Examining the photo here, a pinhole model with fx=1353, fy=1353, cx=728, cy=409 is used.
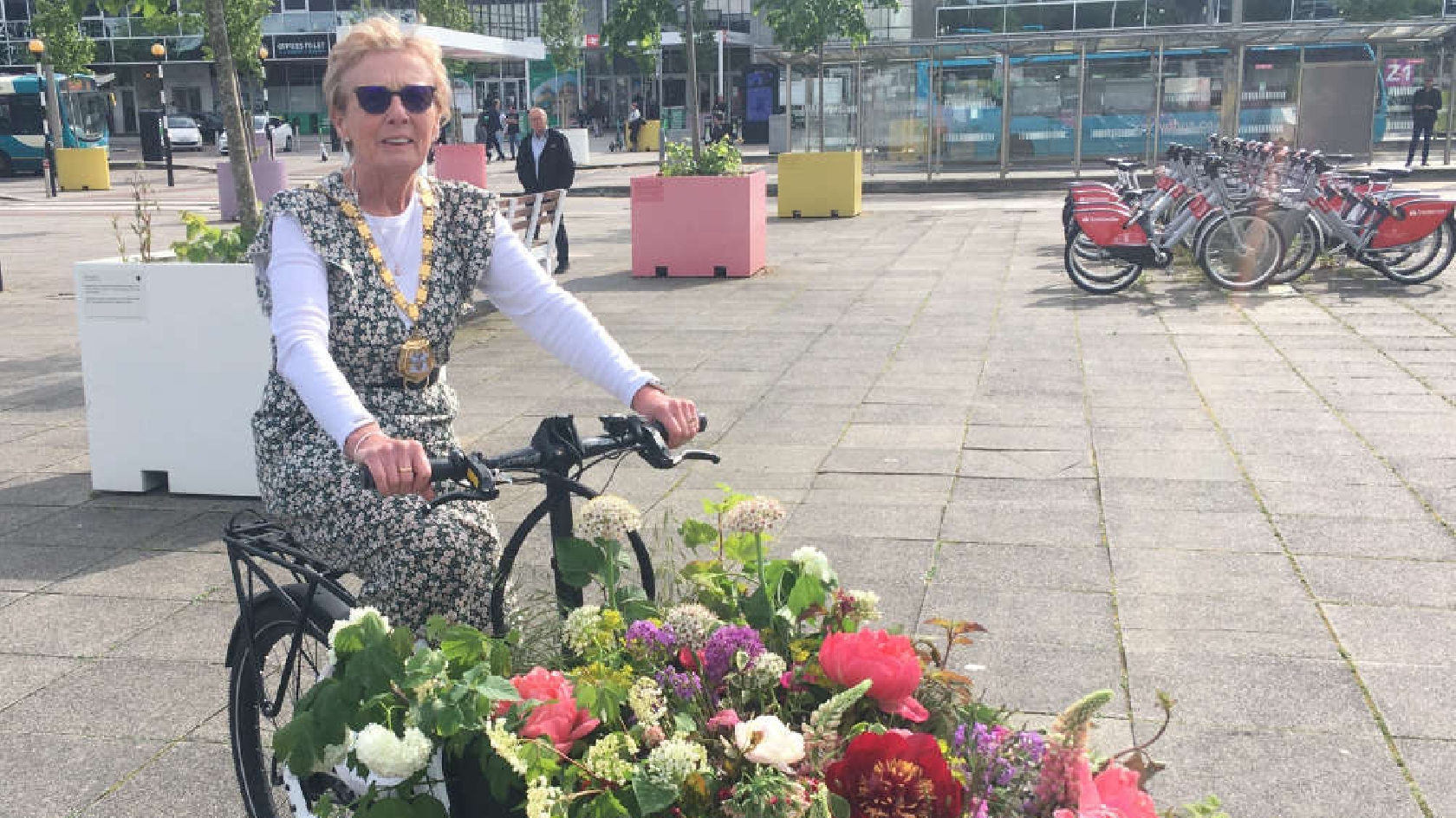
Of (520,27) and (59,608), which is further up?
(520,27)

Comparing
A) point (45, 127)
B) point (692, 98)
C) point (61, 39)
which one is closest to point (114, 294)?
point (692, 98)

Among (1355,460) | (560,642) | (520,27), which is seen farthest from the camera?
(520,27)

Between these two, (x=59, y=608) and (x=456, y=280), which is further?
(x=59, y=608)

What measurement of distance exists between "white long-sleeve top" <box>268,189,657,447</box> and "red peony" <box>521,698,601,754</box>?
73 cm

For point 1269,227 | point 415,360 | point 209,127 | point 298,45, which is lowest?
point 1269,227

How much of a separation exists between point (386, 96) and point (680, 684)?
1377 mm

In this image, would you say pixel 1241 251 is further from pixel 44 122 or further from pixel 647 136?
pixel 647 136

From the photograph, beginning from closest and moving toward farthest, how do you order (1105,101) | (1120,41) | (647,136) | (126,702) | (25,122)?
(126,702) → (1120,41) → (1105,101) → (25,122) → (647,136)

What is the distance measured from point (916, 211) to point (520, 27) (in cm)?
4902

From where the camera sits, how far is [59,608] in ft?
14.8

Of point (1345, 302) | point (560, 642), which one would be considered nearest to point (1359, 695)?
point (560, 642)

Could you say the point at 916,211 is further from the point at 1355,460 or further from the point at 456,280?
the point at 456,280

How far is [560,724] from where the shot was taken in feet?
5.44

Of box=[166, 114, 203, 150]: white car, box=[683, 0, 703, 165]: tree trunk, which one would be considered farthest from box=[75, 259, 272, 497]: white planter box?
box=[166, 114, 203, 150]: white car
